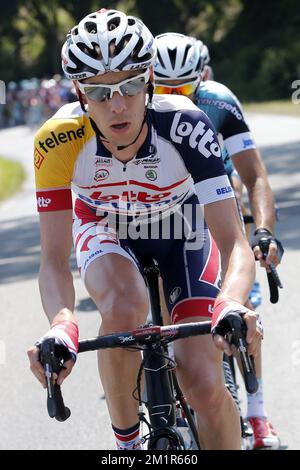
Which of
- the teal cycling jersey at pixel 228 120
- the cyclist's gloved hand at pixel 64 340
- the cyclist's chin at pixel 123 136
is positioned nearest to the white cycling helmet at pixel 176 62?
the teal cycling jersey at pixel 228 120

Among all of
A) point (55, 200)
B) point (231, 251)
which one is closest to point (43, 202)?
point (55, 200)

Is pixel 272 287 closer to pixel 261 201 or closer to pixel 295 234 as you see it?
pixel 261 201

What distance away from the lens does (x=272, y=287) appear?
4.93 meters

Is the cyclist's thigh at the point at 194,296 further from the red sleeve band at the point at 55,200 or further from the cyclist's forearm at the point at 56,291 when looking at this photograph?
the red sleeve band at the point at 55,200

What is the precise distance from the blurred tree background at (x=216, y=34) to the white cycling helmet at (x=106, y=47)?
138 feet

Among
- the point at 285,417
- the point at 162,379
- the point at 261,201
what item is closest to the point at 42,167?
the point at 162,379

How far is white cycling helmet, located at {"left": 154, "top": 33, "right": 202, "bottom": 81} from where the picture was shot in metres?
6.02

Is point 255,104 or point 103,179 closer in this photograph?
point 103,179

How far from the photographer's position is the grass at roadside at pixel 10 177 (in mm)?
21703

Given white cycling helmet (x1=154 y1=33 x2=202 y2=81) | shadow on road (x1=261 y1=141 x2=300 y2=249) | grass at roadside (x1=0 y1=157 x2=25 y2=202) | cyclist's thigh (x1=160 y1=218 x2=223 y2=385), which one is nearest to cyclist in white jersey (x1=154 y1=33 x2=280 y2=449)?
white cycling helmet (x1=154 y1=33 x2=202 y2=81)

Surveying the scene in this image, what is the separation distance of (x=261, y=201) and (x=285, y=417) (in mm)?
1402

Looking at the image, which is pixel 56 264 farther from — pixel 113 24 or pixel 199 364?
pixel 113 24

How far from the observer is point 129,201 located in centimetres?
462

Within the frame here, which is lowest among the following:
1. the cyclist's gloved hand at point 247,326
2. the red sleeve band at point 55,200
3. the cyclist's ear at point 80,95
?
the cyclist's gloved hand at point 247,326
